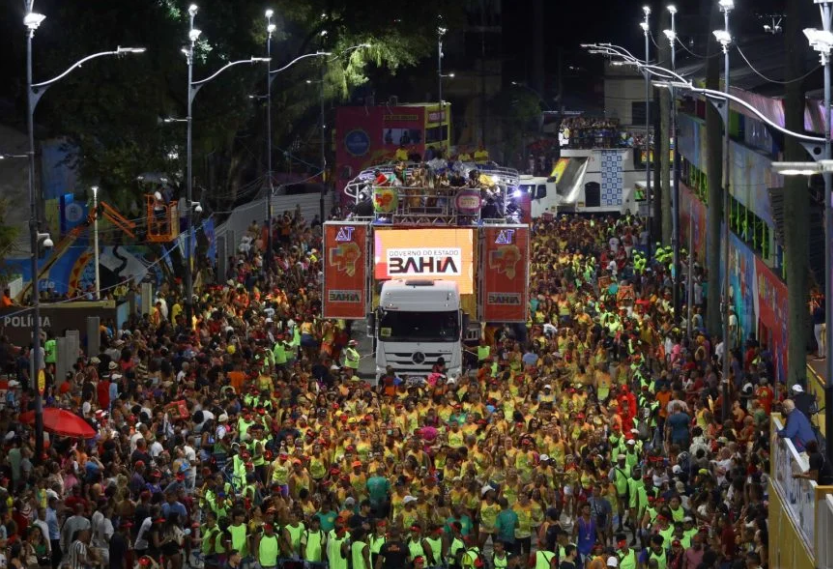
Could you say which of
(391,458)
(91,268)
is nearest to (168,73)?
(91,268)

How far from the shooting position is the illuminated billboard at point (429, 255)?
36.6 meters

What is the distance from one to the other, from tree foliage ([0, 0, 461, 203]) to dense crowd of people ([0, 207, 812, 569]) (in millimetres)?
11479

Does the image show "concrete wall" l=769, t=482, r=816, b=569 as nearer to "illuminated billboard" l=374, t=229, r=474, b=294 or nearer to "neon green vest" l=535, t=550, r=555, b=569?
"neon green vest" l=535, t=550, r=555, b=569

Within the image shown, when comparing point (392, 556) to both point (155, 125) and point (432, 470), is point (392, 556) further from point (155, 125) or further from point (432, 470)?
point (155, 125)

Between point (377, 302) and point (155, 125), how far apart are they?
1318cm

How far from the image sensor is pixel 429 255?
36625 mm

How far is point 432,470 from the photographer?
24797 millimetres

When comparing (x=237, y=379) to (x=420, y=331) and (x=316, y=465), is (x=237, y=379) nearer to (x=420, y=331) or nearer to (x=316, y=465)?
(x=420, y=331)

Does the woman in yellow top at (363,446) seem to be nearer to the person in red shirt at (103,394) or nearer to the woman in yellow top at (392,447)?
the woman in yellow top at (392,447)

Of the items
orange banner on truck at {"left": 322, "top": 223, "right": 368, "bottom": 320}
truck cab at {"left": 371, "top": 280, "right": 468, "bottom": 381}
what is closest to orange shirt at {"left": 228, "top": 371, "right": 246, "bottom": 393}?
truck cab at {"left": 371, "top": 280, "right": 468, "bottom": 381}

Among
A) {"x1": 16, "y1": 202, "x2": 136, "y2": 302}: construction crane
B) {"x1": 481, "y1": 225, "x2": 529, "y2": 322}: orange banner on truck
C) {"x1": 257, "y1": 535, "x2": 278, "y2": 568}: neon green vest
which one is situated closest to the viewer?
{"x1": 257, "y1": 535, "x2": 278, "y2": 568}: neon green vest

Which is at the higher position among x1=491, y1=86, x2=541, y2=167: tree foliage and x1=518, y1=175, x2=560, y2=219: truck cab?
x1=491, y1=86, x2=541, y2=167: tree foliage

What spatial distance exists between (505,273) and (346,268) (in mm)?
3180

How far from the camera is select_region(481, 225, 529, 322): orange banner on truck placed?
119ft
